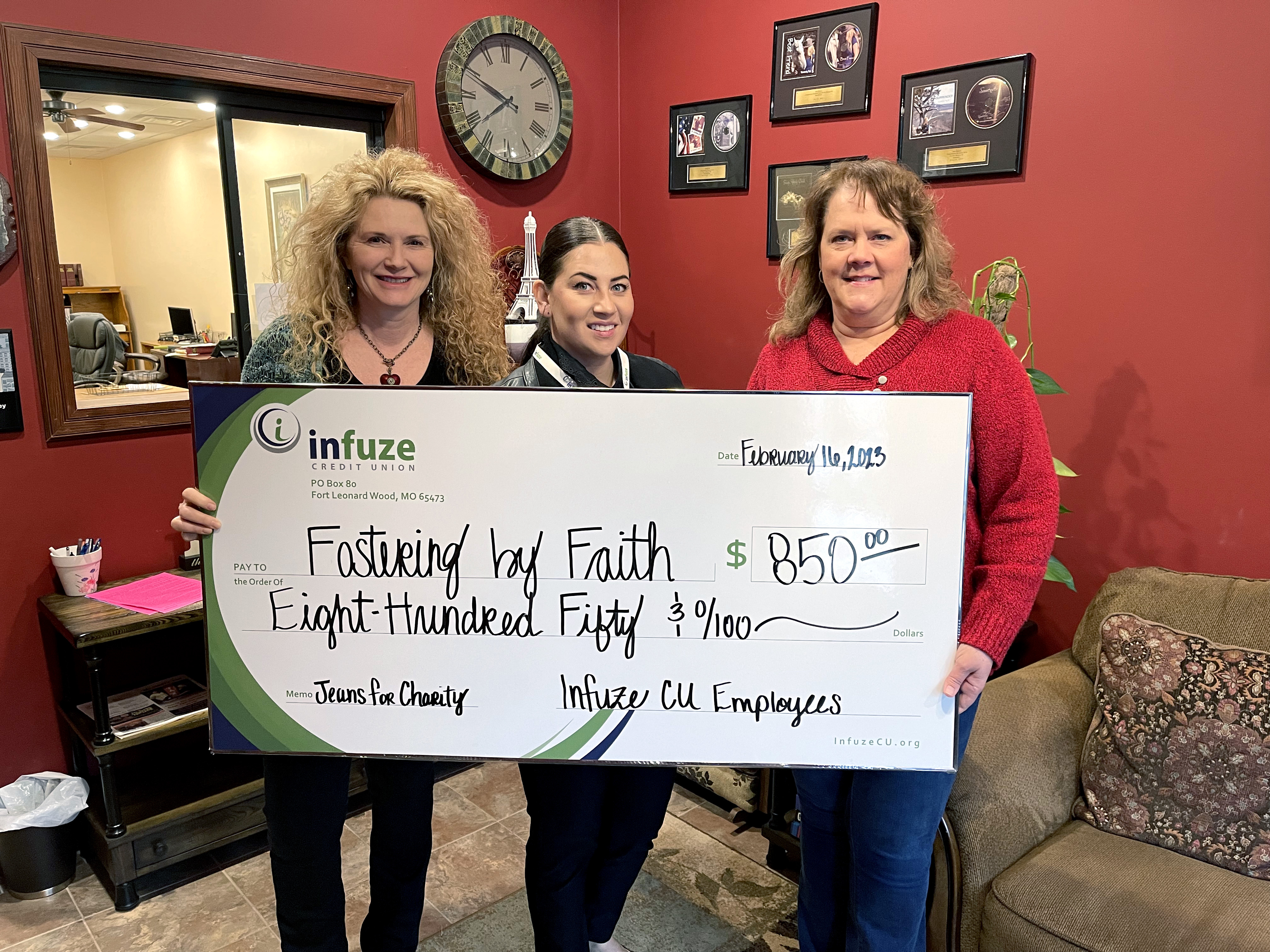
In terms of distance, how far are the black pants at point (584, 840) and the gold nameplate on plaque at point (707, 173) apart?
206 cm

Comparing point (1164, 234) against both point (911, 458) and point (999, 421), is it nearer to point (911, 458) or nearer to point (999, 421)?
point (999, 421)

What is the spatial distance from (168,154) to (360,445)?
1704 millimetres

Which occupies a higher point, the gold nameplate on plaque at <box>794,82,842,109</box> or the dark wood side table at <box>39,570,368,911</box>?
the gold nameplate on plaque at <box>794,82,842,109</box>

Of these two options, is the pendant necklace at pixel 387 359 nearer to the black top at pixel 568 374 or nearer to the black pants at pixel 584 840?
the black top at pixel 568 374

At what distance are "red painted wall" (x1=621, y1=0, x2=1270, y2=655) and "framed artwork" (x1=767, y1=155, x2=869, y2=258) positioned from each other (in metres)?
0.15

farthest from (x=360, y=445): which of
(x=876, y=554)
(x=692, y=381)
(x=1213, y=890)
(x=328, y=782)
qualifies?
(x=692, y=381)

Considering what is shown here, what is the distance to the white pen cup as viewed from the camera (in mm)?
2186

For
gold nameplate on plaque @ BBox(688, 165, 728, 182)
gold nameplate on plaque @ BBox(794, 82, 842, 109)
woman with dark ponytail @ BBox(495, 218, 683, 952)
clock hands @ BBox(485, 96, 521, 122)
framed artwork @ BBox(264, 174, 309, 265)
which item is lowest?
woman with dark ponytail @ BBox(495, 218, 683, 952)

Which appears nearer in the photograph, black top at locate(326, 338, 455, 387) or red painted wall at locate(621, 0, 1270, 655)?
black top at locate(326, 338, 455, 387)

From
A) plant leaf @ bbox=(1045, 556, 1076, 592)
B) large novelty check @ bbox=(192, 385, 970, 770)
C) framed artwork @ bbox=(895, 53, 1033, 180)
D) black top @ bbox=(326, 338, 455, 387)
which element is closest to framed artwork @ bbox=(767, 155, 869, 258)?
framed artwork @ bbox=(895, 53, 1033, 180)

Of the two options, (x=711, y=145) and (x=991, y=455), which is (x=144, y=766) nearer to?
(x=991, y=455)

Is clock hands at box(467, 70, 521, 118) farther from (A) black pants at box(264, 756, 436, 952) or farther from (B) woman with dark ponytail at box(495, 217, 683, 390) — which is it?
(A) black pants at box(264, 756, 436, 952)

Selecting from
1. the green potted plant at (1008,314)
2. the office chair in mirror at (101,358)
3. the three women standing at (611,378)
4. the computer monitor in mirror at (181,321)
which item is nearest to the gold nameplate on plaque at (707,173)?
the green potted plant at (1008,314)

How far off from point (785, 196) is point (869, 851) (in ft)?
6.67
